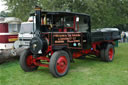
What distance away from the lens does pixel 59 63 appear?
5301 mm

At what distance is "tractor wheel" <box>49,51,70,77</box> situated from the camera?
5090mm

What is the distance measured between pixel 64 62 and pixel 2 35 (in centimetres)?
405

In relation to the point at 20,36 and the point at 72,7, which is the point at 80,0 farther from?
the point at 20,36

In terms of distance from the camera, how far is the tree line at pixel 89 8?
1060 cm

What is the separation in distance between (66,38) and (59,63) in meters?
0.93

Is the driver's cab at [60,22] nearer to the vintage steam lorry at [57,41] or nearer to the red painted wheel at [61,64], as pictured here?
the vintage steam lorry at [57,41]

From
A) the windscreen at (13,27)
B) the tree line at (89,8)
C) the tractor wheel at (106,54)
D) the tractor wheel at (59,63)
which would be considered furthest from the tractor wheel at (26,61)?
the tree line at (89,8)

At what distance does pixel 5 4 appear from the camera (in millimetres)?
12781

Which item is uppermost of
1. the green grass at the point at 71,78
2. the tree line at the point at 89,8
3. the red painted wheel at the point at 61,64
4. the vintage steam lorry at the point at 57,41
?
the tree line at the point at 89,8

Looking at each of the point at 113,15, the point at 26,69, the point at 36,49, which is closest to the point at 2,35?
the point at 26,69

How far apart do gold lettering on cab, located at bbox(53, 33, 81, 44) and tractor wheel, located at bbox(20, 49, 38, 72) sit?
1.24 metres

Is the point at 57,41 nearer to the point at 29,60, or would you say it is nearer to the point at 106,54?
the point at 29,60

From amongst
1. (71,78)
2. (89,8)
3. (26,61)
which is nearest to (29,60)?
(26,61)

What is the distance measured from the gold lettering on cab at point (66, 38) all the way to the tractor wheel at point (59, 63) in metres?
0.41
